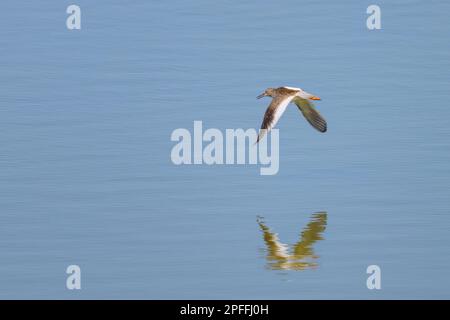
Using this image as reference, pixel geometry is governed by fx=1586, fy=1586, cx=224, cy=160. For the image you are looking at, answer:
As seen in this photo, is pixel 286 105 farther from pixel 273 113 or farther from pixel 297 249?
pixel 297 249

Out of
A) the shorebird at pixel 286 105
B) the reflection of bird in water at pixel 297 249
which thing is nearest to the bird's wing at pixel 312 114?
the shorebird at pixel 286 105

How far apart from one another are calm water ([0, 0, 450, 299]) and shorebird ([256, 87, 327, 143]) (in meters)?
0.67

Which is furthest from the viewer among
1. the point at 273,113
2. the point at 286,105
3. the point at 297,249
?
the point at 286,105

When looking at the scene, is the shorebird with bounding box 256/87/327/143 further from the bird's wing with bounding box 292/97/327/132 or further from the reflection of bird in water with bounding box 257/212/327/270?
the reflection of bird in water with bounding box 257/212/327/270

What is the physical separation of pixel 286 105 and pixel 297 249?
3.52 m

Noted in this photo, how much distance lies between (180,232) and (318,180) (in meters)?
3.19

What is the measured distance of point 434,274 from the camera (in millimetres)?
21125

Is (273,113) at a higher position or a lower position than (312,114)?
lower

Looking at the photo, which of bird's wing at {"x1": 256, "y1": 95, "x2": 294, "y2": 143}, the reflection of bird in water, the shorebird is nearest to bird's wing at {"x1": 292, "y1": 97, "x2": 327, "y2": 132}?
the shorebird

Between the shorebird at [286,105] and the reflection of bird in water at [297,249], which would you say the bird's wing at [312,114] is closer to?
the shorebird at [286,105]

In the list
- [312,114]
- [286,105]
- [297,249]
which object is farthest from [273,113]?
[297,249]

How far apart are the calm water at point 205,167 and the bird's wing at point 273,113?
103cm

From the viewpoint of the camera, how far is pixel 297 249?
72.8 feet

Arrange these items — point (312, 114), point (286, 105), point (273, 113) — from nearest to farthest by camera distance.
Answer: point (273, 113) < point (286, 105) < point (312, 114)
